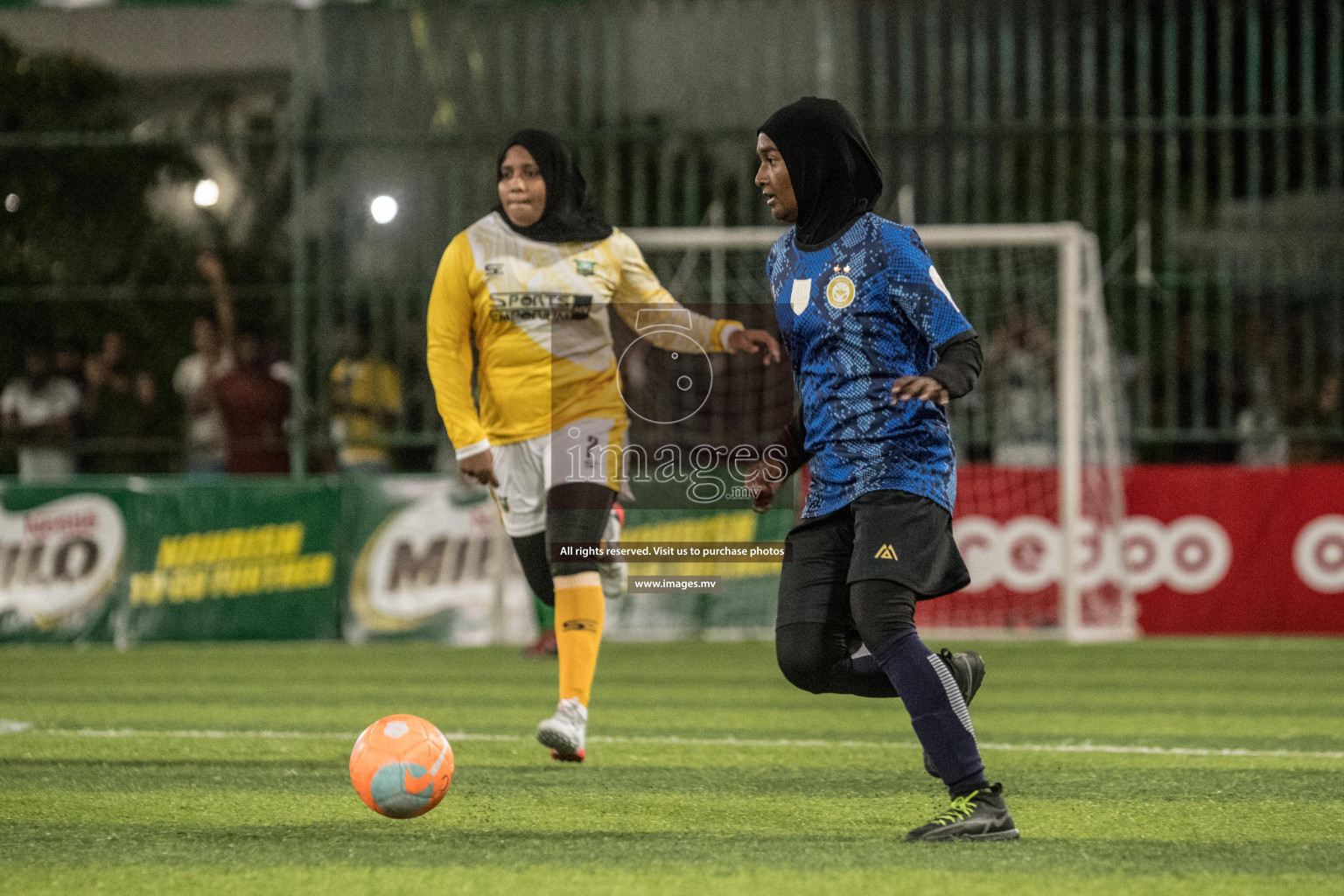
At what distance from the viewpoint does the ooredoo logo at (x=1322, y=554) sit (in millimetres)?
12289

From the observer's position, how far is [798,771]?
601 cm

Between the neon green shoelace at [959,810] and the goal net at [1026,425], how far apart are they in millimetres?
7697

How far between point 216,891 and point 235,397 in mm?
9781

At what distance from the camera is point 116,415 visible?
44.4 feet

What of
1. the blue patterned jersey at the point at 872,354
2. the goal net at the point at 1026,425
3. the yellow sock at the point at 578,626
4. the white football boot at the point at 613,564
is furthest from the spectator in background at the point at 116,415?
the blue patterned jersey at the point at 872,354

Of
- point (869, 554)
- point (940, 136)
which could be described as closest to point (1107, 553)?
point (940, 136)

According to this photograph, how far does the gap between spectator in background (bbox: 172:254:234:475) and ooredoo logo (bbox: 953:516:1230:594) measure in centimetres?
554

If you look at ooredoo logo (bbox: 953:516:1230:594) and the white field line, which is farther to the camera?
ooredoo logo (bbox: 953:516:1230:594)

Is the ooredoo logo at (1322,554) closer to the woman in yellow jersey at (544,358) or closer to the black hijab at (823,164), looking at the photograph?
the woman in yellow jersey at (544,358)

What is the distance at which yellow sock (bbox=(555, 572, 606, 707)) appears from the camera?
6.25 metres

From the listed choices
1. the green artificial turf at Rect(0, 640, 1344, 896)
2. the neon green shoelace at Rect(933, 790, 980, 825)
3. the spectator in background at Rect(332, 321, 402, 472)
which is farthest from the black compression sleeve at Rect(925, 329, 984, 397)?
the spectator in background at Rect(332, 321, 402, 472)

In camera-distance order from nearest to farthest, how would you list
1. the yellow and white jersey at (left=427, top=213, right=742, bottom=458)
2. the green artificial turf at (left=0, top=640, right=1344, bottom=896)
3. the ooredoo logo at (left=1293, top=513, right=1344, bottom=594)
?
1. the green artificial turf at (left=0, top=640, right=1344, bottom=896)
2. the yellow and white jersey at (left=427, top=213, right=742, bottom=458)
3. the ooredoo logo at (left=1293, top=513, right=1344, bottom=594)

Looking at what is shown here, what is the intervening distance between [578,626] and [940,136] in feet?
26.5

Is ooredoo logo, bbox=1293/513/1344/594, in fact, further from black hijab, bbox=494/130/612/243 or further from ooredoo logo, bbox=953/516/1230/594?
black hijab, bbox=494/130/612/243
